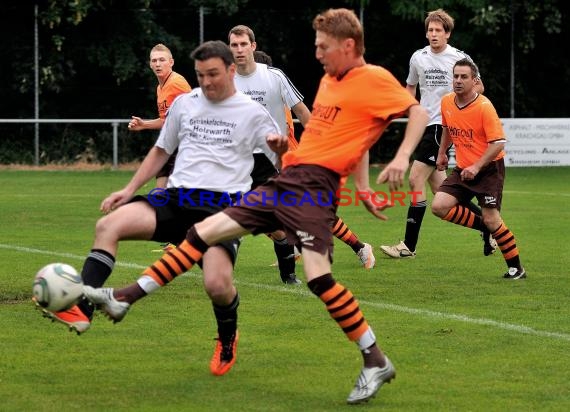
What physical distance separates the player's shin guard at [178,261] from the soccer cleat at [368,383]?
1.05 m

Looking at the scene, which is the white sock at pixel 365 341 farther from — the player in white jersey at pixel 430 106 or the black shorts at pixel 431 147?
the black shorts at pixel 431 147

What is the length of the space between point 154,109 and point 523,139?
7805 mm

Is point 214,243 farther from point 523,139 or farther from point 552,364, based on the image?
point 523,139

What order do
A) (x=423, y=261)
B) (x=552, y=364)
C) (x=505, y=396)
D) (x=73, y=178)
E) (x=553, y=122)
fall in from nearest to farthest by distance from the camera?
(x=505, y=396) → (x=552, y=364) → (x=423, y=261) → (x=73, y=178) → (x=553, y=122)

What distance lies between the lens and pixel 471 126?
35.6 ft

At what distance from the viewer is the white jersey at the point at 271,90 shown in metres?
10.2

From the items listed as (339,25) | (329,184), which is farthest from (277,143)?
(339,25)

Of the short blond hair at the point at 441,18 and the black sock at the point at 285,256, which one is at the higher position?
the short blond hair at the point at 441,18

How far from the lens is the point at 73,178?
23125mm

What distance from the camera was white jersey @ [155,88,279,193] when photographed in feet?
22.8

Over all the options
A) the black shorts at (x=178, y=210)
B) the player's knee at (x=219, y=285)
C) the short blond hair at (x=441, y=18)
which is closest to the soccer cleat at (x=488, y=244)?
the short blond hair at (x=441, y=18)

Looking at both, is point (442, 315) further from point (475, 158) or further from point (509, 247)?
point (475, 158)

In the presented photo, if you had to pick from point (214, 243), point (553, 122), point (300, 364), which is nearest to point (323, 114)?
point (214, 243)

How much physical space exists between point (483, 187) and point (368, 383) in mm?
4954
